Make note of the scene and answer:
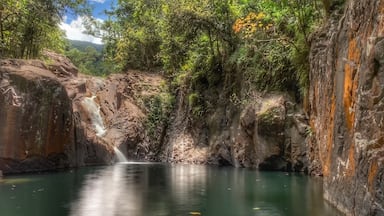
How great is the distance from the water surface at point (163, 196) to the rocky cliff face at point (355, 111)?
1.05 m

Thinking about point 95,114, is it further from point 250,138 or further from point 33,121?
point 250,138

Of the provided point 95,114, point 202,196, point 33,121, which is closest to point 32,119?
point 33,121

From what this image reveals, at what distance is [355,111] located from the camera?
8492 millimetres

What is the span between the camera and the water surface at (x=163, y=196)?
9.82 m

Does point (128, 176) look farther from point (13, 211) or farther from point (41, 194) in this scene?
point (13, 211)

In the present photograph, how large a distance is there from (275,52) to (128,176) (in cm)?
887

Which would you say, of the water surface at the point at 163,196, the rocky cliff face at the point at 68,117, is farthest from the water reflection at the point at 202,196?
the rocky cliff face at the point at 68,117

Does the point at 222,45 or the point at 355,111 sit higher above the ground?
the point at 222,45

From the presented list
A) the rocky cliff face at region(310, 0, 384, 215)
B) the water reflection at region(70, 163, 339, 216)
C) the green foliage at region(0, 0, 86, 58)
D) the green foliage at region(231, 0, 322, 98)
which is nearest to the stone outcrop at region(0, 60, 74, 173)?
the green foliage at region(0, 0, 86, 58)

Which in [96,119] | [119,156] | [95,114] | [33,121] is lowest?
[119,156]

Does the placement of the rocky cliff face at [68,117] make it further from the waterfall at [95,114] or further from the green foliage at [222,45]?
the green foliage at [222,45]

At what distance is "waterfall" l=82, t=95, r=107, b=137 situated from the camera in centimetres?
2751

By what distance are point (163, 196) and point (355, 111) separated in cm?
584

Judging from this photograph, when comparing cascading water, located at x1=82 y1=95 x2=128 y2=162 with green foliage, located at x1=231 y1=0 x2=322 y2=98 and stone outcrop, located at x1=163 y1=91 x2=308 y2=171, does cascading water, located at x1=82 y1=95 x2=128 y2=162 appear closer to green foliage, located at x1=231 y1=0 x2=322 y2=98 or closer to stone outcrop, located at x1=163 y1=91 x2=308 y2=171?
stone outcrop, located at x1=163 y1=91 x2=308 y2=171
